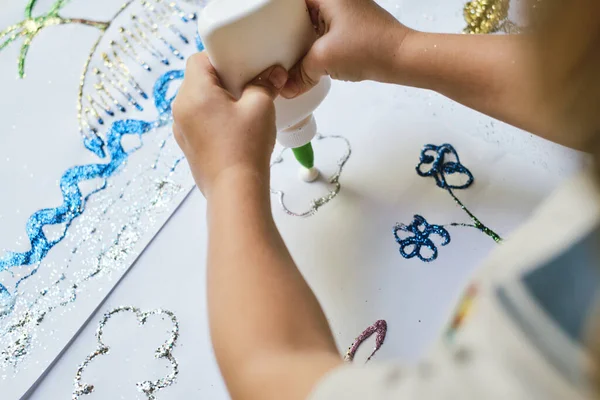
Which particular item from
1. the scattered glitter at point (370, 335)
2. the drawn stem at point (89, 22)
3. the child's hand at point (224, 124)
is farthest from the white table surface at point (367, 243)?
the drawn stem at point (89, 22)

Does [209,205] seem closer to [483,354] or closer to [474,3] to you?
[483,354]

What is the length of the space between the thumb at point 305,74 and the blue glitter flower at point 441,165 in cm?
12

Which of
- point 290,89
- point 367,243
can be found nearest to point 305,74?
point 290,89

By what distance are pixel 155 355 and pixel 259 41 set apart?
0.74 feet

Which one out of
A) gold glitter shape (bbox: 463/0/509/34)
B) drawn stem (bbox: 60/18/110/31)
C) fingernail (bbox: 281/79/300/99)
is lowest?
fingernail (bbox: 281/79/300/99)

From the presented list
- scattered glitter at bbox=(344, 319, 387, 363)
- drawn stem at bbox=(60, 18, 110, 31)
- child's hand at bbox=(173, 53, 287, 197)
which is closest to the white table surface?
scattered glitter at bbox=(344, 319, 387, 363)

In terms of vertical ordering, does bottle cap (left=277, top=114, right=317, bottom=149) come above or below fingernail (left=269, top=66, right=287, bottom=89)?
below

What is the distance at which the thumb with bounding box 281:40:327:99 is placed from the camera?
1.19ft

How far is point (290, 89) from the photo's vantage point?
1.22ft

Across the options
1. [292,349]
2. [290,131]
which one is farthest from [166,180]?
[292,349]

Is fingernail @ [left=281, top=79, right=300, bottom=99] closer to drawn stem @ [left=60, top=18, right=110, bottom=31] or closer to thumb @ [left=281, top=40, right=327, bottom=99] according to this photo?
thumb @ [left=281, top=40, right=327, bottom=99]

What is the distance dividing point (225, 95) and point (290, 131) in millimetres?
66

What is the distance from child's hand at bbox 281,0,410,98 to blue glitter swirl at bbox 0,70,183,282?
0.20 meters

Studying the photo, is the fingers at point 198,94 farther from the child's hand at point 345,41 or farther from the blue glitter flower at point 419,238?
the blue glitter flower at point 419,238
